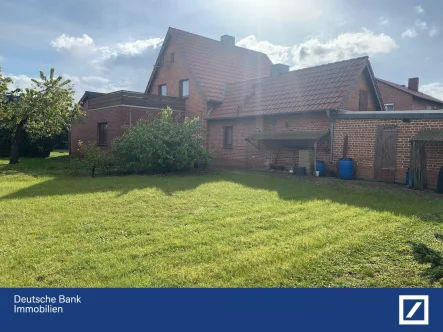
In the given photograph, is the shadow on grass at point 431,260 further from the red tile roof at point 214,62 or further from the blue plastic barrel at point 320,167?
the red tile roof at point 214,62

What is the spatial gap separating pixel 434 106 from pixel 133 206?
119 feet

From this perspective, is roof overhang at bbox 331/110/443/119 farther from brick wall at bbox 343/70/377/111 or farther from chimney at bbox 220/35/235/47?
chimney at bbox 220/35/235/47

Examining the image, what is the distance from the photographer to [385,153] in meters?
13.1

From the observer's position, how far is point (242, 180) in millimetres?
12688

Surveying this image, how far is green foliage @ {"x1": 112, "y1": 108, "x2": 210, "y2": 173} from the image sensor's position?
14.5m

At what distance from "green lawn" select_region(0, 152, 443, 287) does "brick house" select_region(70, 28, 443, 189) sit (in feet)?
12.6

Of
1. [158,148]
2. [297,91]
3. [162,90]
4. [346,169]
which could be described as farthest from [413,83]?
[158,148]

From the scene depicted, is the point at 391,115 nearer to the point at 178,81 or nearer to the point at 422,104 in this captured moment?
the point at 178,81

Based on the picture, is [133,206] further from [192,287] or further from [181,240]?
[192,287]

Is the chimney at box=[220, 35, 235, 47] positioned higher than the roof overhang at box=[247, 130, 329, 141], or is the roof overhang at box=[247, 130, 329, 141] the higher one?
the chimney at box=[220, 35, 235, 47]

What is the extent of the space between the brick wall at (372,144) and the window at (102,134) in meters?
14.1
